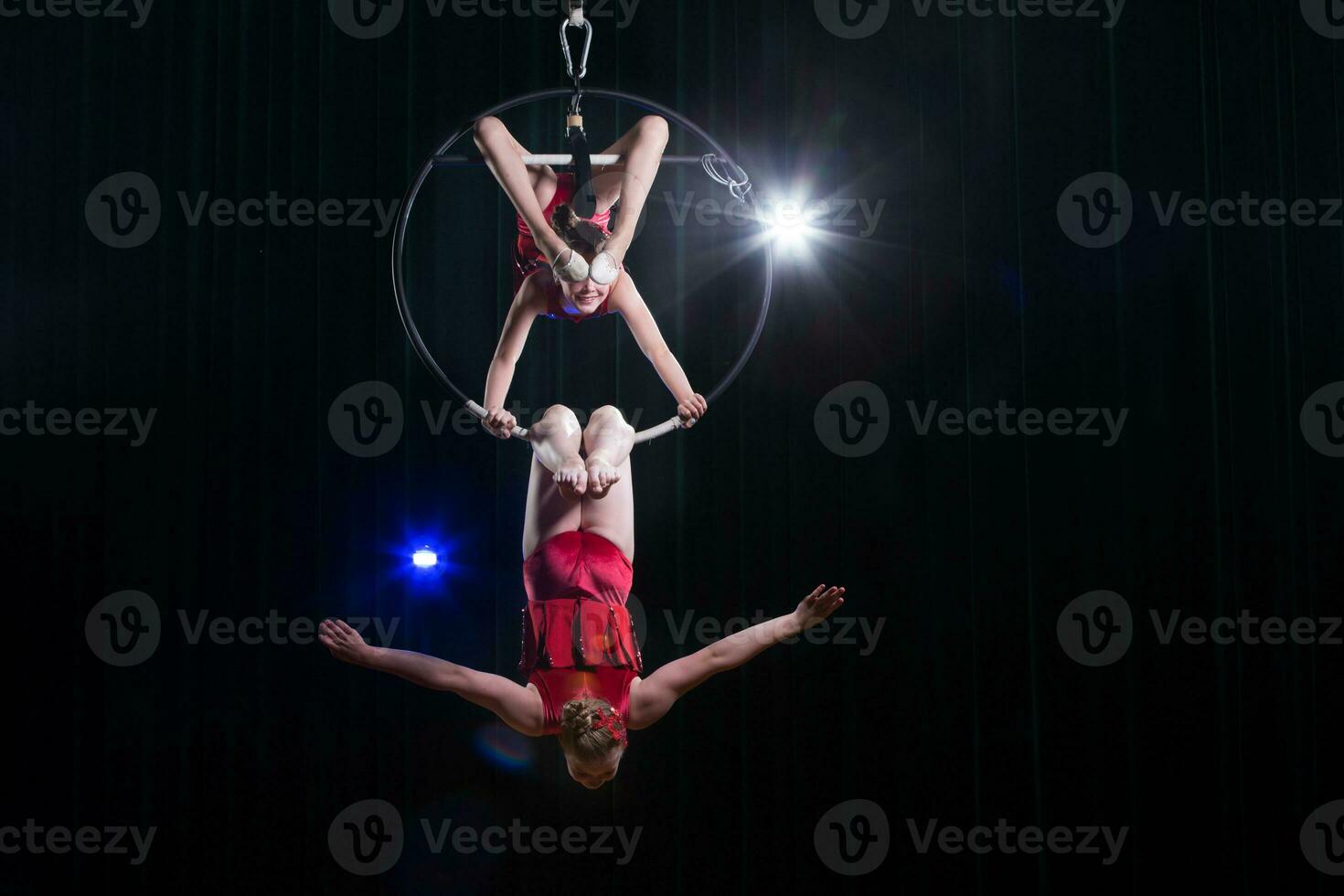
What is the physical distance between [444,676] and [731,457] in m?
1.46

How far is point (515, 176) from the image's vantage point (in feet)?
9.20

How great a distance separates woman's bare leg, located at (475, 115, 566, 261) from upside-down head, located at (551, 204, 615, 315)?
0.05 m

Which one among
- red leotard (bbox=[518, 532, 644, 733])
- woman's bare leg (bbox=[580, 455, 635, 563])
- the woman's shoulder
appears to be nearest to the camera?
the woman's shoulder

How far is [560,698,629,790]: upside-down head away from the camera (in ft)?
10.1

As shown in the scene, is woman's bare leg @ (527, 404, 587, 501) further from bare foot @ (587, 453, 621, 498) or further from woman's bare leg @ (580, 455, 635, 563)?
woman's bare leg @ (580, 455, 635, 563)

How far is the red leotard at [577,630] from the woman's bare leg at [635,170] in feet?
2.74

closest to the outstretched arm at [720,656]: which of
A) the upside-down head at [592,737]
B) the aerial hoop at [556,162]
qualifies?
the upside-down head at [592,737]

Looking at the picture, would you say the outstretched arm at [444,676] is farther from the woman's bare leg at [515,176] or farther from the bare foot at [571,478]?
the woman's bare leg at [515,176]

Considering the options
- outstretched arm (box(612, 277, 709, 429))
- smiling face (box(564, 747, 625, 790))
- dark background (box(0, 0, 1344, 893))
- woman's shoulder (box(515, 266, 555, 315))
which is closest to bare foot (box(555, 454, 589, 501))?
outstretched arm (box(612, 277, 709, 429))

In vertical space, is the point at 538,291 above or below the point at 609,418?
above

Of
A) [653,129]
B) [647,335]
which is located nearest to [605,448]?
[647,335]

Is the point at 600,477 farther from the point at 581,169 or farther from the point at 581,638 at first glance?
the point at 581,169

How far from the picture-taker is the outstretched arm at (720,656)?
307 centimetres

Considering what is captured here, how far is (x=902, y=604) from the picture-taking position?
4.20 m
